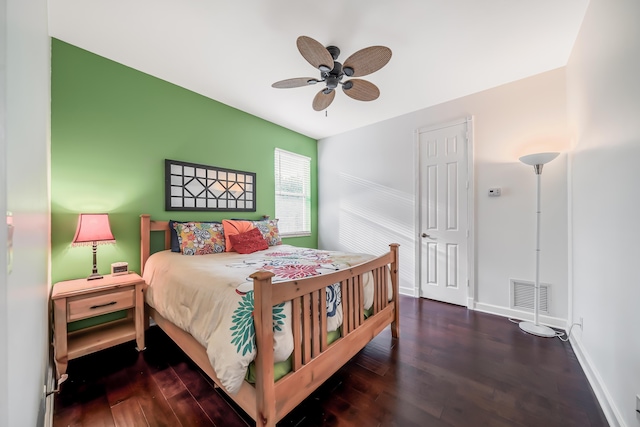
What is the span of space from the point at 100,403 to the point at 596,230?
3.45 m

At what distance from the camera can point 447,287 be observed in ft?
10.3

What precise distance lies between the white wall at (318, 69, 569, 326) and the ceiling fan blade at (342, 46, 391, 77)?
1.43 meters

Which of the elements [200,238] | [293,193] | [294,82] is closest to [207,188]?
→ [200,238]

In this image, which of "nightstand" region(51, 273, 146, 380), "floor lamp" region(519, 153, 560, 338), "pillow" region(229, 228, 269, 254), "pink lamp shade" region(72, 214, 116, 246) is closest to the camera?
"nightstand" region(51, 273, 146, 380)

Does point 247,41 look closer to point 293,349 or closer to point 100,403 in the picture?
point 293,349

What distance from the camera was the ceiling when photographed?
1.76 meters

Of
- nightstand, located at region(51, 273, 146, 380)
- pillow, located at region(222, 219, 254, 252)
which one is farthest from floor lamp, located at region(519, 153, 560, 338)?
nightstand, located at region(51, 273, 146, 380)

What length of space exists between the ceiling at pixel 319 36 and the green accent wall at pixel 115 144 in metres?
0.22

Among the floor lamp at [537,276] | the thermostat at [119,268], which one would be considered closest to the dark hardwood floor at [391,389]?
the floor lamp at [537,276]

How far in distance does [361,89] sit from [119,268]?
9.05ft

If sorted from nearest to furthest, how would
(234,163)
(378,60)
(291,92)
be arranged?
(378,60)
(291,92)
(234,163)

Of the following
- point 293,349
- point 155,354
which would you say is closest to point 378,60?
point 293,349

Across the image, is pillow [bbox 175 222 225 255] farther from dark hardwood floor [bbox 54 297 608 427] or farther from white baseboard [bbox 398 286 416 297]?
white baseboard [bbox 398 286 416 297]

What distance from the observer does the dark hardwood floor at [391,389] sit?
4.51ft
